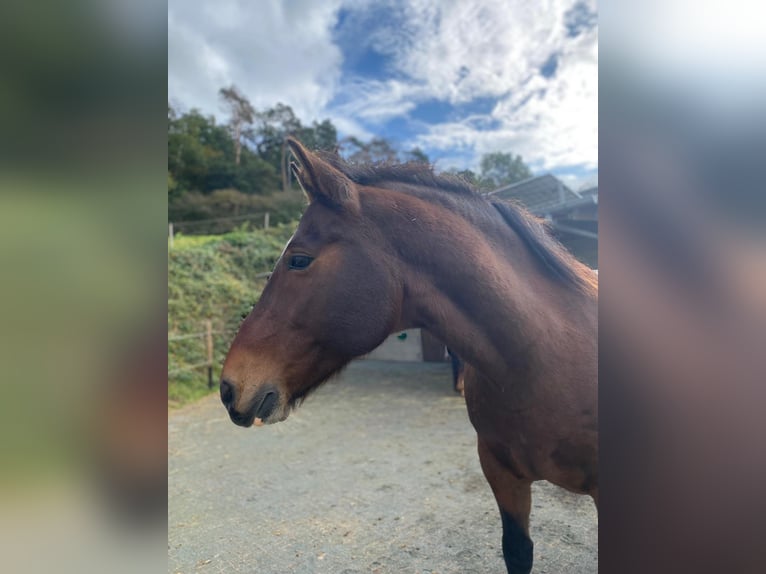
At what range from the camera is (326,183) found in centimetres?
131

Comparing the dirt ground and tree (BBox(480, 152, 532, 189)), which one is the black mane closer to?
the dirt ground

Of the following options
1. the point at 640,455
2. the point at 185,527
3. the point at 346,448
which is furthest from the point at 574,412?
the point at 346,448

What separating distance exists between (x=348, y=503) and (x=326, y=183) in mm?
2962

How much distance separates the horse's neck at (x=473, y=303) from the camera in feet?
4.39

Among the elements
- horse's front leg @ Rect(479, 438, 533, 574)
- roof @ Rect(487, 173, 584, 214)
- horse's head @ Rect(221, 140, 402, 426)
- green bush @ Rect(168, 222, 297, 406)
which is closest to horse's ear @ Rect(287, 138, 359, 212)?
horse's head @ Rect(221, 140, 402, 426)

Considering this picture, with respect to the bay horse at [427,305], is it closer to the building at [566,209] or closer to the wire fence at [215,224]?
the building at [566,209]

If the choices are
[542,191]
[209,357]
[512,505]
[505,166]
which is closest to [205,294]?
[209,357]

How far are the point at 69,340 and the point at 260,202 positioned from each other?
1549 centimetres

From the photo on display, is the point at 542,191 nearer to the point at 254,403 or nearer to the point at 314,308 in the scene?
the point at 314,308

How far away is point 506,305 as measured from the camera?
4.41 ft

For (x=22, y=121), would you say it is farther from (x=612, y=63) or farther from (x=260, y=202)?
(x=260, y=202)

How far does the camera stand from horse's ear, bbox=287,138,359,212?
4.21ft

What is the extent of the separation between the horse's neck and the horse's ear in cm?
20

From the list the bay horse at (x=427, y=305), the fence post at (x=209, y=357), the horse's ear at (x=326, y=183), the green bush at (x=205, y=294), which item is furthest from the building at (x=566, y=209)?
the fence post at (x=209, y=357)
